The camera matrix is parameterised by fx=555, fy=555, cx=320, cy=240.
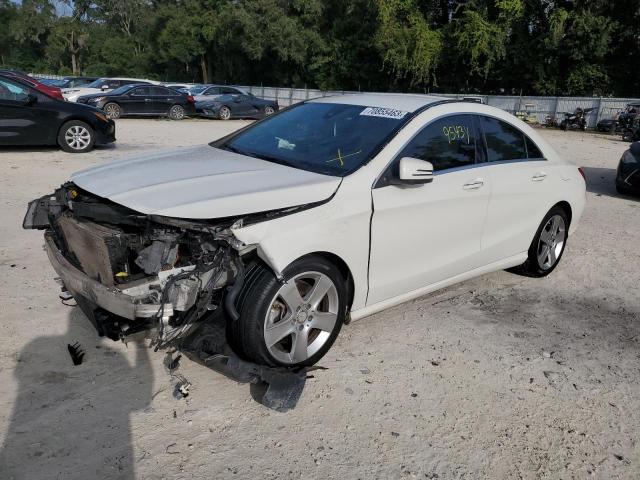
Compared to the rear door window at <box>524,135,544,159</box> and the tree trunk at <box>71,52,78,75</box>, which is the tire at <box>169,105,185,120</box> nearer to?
the rear door window at <box>524,135,544,159</box>

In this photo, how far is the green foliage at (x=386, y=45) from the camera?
3412cm

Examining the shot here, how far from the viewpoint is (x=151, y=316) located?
9.50 ft

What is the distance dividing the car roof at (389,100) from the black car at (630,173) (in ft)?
21.0

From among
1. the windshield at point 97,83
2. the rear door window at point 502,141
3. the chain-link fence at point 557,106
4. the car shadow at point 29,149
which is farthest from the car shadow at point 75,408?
the chain-link fence at point 557,106

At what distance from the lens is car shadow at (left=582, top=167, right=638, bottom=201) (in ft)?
32.9

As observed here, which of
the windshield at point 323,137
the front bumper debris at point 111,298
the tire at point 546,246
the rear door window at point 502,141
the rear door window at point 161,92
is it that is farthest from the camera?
the rear door window at point 161,92

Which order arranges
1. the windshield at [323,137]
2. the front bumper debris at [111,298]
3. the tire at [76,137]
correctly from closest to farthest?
1. the front bumper debris at [111,298]
2. the windshield at [323,137]
3. the tire at [76,137]

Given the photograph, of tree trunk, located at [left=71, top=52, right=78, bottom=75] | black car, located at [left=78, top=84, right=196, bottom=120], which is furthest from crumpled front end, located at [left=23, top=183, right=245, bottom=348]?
tree trunk, located at [left=71, top=52, right=78, bottom=75]

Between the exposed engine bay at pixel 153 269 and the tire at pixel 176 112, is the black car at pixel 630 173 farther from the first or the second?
the tire at pixel 176 112

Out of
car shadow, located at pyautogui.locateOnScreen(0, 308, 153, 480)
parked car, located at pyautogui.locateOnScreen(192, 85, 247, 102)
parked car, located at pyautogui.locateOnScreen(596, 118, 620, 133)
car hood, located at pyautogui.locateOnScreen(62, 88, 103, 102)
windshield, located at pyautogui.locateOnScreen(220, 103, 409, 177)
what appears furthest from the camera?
parked car, located at pyautogui.locateOnScreen(596, 118, 620, 133)

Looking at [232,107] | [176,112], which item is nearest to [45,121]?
[176,112]

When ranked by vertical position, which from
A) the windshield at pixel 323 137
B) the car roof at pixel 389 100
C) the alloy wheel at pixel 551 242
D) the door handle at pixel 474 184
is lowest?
the alloy wheel at pixel 551 242

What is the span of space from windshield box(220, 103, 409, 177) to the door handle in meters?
0.72

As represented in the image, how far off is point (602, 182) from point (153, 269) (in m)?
10.8
